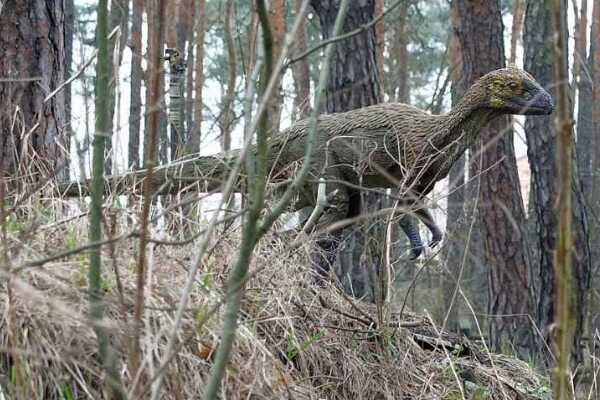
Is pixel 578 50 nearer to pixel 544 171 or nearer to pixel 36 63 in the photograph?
pixel 36 63

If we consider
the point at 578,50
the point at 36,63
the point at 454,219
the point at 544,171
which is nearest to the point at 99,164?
the point at 36,63

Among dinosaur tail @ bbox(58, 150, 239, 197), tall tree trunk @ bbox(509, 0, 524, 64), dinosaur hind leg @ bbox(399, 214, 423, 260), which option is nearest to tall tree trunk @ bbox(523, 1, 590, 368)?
dinosaur hind leg @ bbox(399, 214, 423, 260)

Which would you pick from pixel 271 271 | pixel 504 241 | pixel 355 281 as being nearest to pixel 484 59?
pixel 504 241

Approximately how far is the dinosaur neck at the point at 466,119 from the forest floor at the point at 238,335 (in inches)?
36.6

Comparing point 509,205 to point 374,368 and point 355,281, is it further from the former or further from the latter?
point 374,368

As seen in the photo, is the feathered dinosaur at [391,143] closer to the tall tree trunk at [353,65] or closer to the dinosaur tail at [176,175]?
the dinosaur tail at [176,175]

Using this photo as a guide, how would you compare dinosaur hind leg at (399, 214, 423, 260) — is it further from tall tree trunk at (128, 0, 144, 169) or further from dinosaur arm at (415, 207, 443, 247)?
tall tree trunk at (128, 0, 144, 169)

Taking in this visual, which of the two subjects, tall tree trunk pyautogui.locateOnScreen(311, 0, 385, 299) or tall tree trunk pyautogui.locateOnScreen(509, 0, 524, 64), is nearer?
tall tree trunk pyautogui.locateOnScreen(311, 0, 385, 299)

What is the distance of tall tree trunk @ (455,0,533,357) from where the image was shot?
25.9ft

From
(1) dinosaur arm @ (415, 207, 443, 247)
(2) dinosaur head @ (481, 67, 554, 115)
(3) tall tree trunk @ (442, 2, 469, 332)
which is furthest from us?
(3) tall tree trunk @ (442, 2, 469, 332)

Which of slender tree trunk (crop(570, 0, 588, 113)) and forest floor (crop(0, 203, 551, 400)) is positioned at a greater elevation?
slender tree trunk (crop(570, 0, 588, 113))

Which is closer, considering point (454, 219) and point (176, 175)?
point (176, 175)

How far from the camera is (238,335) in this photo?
119 inches

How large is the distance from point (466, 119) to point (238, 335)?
2182mm
